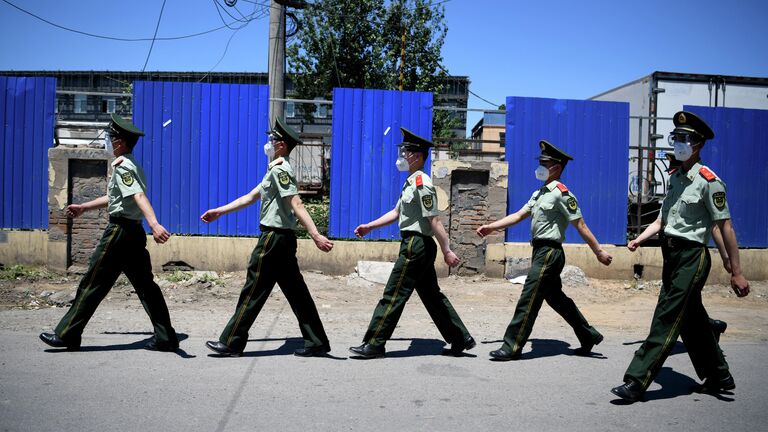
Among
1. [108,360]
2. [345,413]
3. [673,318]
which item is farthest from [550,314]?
[108,360]

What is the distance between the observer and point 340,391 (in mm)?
4383

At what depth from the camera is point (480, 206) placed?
9.49 metres

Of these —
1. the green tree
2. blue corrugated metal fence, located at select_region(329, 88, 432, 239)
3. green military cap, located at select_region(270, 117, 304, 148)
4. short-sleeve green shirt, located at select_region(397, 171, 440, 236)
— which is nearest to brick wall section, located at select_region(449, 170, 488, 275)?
blue corrugated metal fence, located at select_region(329, 88, 432, 239)

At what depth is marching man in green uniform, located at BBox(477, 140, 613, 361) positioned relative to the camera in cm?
532

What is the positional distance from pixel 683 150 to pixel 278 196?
316 centimetres

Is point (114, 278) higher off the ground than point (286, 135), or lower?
lower

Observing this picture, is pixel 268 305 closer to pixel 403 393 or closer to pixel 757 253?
pixel 403 393

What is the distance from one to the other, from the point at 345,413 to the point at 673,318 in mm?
2383

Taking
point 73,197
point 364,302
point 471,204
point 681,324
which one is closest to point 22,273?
point 73,197

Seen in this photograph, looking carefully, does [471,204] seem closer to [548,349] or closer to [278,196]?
[548,349]

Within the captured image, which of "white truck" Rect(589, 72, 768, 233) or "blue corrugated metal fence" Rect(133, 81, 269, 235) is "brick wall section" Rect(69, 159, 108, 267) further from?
"white truck" Rect(589, 72, 768, 233)

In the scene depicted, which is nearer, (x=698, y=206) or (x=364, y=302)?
(x=698, y=206)

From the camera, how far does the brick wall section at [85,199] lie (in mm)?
9180

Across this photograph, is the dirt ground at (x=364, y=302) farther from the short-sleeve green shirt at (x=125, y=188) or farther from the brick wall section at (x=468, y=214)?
the short-sleeve green shirt at (x=125, y=188)
